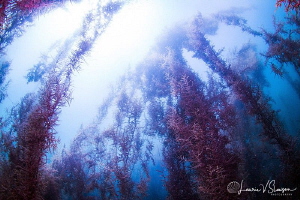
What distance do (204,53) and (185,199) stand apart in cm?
729

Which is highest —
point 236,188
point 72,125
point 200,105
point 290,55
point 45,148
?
point 72,125

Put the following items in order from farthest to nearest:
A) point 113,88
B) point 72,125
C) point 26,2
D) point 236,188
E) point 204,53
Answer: point 72,125, point 113,88, point 204,53, point 236,188, point 26,2

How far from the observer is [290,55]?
30.9 feet

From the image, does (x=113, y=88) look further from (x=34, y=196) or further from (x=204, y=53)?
(x=34, y=196)

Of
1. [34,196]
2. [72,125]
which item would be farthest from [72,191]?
[72,125]

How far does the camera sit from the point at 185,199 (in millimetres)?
7324

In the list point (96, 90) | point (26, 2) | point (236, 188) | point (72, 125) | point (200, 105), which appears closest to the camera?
point (26, 2)

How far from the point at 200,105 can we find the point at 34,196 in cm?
542

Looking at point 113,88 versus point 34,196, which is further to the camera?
point 113,88

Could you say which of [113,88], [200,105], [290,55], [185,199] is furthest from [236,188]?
[113,88]

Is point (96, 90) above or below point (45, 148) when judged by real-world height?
above

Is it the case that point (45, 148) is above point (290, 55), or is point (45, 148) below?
below

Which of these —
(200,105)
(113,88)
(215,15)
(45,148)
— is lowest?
(45,148)

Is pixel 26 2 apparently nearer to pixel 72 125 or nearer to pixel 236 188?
pixel 236 188
